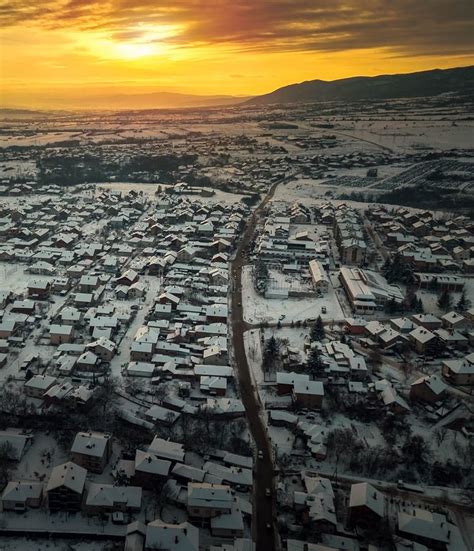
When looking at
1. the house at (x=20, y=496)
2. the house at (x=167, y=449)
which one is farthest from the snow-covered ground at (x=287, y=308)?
the house at (x=20, y=496)

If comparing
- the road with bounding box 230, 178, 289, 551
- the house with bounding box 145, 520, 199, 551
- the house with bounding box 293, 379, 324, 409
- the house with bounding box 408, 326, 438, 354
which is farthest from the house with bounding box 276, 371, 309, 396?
the house with bounding box 145, 520, 199, 551

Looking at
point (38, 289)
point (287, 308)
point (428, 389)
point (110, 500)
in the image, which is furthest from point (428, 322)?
point (38, 289)

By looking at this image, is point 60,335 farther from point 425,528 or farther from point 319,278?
point 425,528

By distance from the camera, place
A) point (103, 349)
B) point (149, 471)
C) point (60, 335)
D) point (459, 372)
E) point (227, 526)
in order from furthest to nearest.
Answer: point (60, 335) < point (103, 349) < point (459, 372) < point (149, 471) < point (227, 526)

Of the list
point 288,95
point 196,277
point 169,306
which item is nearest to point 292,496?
point 169,306

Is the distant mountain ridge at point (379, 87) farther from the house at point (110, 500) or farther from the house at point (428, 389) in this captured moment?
the house at point (110, 500)

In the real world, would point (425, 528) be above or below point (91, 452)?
below

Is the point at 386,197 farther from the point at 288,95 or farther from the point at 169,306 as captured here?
the point at 288,95
